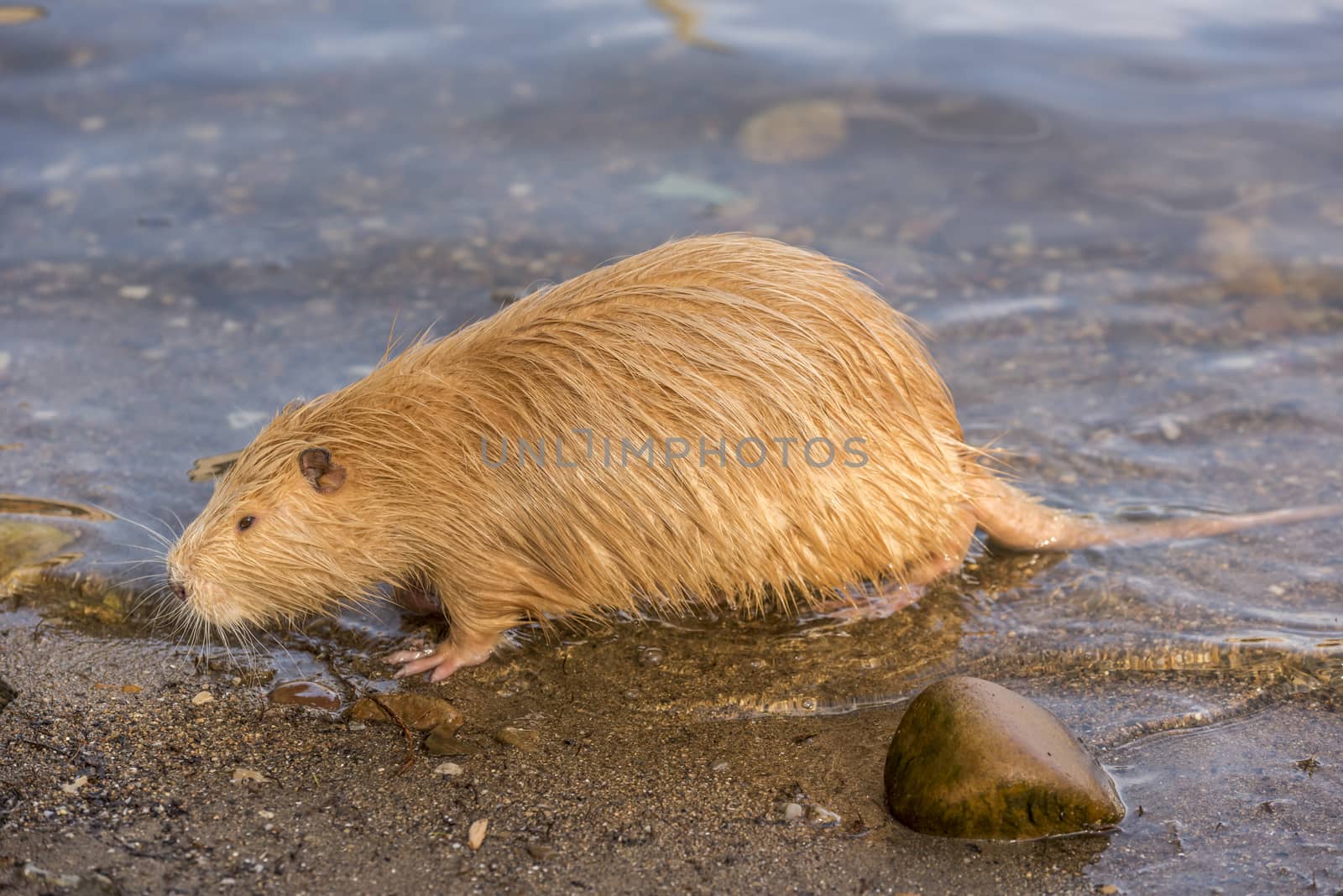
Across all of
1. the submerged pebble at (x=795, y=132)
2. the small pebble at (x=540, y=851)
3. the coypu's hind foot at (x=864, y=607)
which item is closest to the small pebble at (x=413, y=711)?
the small pebble at (x=540, y=851)

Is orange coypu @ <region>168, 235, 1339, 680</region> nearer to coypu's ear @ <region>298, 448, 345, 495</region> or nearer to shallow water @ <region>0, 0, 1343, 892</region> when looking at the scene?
coypu's ear @ <region>298, 448, 345, 495</region>

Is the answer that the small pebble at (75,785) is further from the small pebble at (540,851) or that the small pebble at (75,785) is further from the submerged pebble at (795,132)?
the submerged pebble at (795,132)

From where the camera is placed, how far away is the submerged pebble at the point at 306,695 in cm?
356

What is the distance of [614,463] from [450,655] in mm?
791

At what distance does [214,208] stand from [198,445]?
7.26 ft

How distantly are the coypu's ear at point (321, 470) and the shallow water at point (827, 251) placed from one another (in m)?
0.53

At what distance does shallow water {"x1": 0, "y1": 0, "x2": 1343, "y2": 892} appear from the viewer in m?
3.67

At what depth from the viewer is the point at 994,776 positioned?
2.92 meters

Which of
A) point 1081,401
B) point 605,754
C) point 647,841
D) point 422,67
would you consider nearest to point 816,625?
point 605,754

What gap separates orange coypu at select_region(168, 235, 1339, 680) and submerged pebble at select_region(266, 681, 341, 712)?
247mm

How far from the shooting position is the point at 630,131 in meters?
7.39

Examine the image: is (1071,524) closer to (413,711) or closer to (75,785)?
(413,711)

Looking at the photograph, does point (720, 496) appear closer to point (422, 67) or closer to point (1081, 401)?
point (1081, 401)

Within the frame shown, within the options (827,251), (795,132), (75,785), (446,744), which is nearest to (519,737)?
(446,744)
